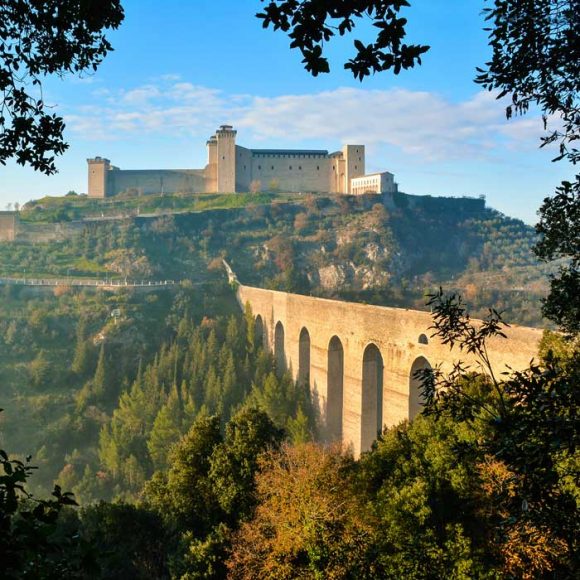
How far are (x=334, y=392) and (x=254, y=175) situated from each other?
56.1m

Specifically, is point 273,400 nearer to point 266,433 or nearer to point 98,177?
point 266,433

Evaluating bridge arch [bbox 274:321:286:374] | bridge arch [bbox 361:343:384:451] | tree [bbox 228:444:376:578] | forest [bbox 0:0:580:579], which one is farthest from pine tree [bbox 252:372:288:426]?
tree [bbox 228:444:376:578]

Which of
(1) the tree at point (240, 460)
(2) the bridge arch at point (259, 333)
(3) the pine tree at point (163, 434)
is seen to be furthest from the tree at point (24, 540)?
(2) the bridge arch at point (259, 333)

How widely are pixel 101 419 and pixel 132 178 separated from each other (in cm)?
5431

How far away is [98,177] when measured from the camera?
81250 millimetres

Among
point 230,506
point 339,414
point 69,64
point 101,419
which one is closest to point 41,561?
point 69,64

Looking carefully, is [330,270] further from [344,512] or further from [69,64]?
[69,64]

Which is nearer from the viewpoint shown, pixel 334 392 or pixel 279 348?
pixel 334 392

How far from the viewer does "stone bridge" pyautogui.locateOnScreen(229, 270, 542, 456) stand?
19.0 metres

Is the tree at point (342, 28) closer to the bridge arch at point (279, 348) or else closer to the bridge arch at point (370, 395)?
the bridge arch at point (370, 395)

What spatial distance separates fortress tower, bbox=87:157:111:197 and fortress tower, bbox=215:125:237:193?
16.1 m

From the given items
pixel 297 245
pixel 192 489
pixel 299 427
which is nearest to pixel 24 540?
pixel 192 489

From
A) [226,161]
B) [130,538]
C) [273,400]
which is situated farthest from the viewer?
[226,161]

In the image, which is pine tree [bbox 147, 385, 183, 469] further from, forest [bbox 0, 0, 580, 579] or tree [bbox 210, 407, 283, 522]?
tree [bbox 210, 407, 283, 522]
